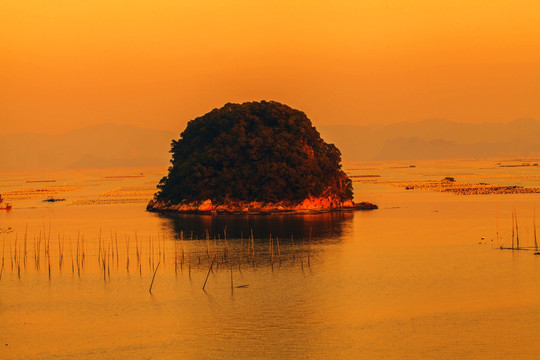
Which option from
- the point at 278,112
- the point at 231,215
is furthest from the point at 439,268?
the point at 278,112

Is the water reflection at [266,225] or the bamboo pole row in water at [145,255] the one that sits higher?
the water reflection at [266,225]

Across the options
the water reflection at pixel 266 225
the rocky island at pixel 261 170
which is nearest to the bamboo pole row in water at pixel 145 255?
the water reflection at pixel 266 225

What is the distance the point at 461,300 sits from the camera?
3588 centimetres

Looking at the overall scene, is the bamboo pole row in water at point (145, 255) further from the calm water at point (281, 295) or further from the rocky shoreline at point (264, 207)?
the rocky shoreline at point (264, 207)

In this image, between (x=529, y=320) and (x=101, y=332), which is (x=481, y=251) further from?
(x=101, y=332)

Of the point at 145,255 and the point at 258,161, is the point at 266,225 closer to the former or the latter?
the point at 258,161

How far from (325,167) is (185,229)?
1990cm

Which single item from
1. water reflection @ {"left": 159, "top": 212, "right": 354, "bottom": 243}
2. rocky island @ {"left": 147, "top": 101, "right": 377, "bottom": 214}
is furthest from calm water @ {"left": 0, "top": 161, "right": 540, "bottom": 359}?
rocky island @ {"left": 147, "top": 101, "right": 377, "bottom": 214}

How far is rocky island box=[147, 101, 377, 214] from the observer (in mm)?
79250

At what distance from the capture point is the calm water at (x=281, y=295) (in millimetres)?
28906

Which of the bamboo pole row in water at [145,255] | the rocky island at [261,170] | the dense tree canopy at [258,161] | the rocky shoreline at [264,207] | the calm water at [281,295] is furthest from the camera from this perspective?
the rocky shoreline at [264,207]

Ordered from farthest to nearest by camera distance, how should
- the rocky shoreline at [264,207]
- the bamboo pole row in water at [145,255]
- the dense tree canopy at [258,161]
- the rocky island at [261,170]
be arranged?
the rocky shoreline at [264,207] → the rocky island at [261,170] → the dense tree canopy at [258,161] → the bamboo pole row in water at [145,255]

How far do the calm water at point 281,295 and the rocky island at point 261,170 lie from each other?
11.6 m

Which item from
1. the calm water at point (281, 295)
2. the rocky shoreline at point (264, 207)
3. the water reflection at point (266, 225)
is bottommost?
the calm water at point (281, 295)
